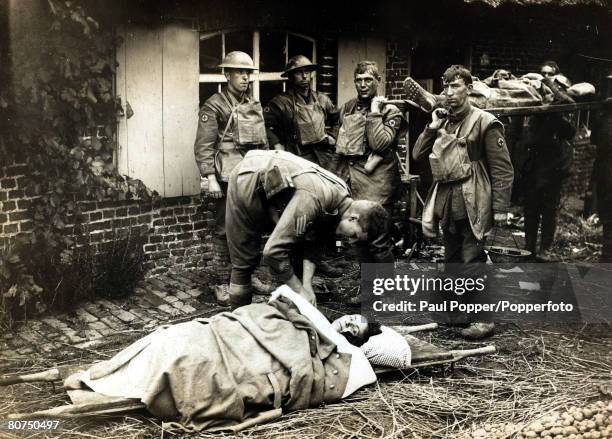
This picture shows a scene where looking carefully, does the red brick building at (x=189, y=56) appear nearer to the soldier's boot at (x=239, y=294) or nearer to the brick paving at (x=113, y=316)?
the brick paving at (x=113, y=316)

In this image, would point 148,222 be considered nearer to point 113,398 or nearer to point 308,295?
point 308,295

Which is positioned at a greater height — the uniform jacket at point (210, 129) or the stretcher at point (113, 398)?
the uniform jacket at point (210, 129)

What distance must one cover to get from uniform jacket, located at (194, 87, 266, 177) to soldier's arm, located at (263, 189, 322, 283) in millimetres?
2099

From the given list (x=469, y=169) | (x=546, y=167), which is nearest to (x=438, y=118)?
(x=469, y=169)

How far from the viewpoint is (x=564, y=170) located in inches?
339

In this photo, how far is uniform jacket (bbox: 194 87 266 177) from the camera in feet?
22.8

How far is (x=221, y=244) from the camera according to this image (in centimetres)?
731

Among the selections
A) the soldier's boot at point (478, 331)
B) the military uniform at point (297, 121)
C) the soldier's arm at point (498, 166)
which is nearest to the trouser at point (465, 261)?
the soldier's boot at point (478, 331)

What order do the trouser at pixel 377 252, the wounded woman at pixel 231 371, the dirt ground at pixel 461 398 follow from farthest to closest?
the trouser at pixel 377 252
the dirt ground at pixel 461 398
the wounded woman at pixel 231 371

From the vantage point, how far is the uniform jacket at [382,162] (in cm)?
689

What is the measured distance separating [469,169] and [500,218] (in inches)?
20.4

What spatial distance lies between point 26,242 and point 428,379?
387 cm

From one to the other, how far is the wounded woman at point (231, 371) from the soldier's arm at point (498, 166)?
2.22m

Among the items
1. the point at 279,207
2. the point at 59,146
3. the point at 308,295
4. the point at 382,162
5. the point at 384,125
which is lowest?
the point at 308,295
